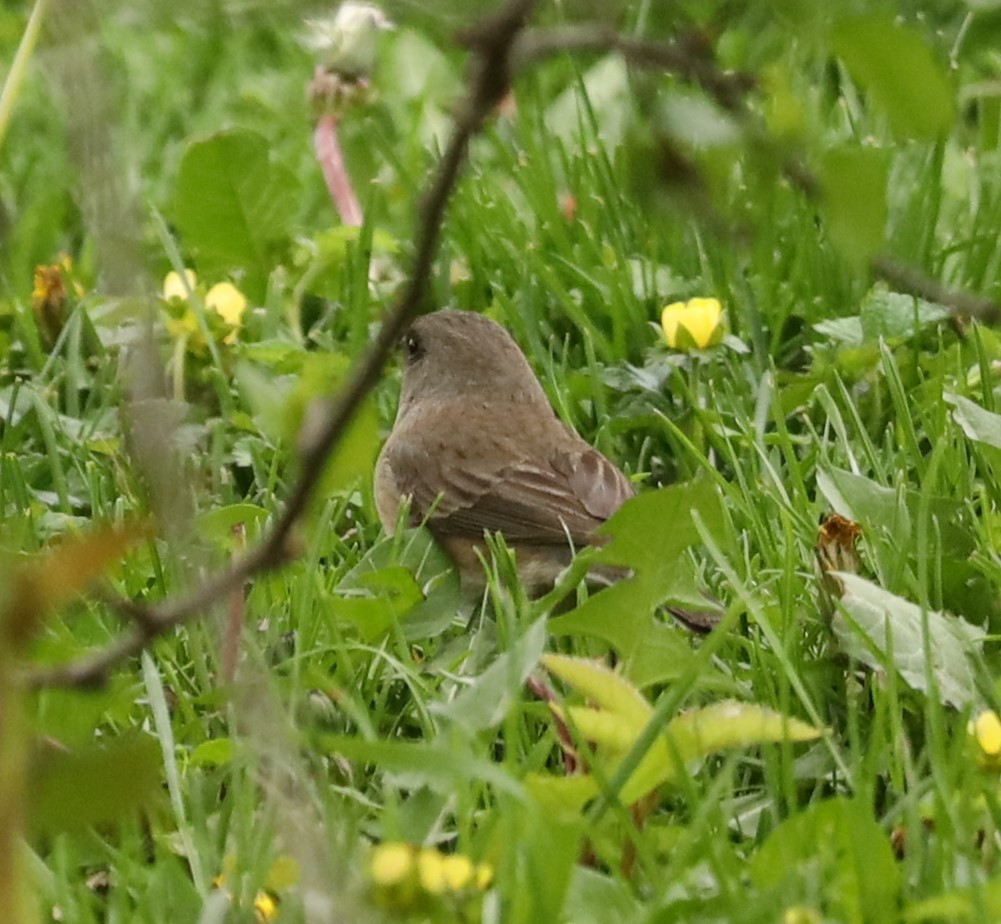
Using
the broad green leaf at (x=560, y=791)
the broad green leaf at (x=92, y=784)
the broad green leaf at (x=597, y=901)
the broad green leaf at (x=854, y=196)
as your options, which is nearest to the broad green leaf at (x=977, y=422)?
the broad green leaf at (x=560, y=791)

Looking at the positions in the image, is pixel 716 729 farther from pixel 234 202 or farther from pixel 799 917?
pixel 234 202

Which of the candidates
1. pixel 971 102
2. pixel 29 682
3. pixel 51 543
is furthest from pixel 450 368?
pixel 29 682

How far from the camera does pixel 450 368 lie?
4.54 meters

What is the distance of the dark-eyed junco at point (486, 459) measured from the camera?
3.88 metres

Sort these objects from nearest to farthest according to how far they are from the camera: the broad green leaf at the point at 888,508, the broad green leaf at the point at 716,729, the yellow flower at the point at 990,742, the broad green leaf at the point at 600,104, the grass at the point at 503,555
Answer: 1. the grass at the point at 503,555
2. the broad green leaf at the point at 716,729
3. the yellow flower at the point at 990,742
4. the broad green leaf at the point at 888,508
5. the broad green leaf at the point at 600,104

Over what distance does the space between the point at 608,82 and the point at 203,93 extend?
5.40 ft

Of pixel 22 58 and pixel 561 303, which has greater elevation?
pixel 22 58

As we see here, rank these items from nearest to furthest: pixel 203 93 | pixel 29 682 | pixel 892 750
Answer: pixel 29 682
pixel 892 750
pixel 203 93

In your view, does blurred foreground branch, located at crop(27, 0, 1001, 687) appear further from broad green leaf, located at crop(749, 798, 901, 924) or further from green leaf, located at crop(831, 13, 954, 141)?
broad green leaf, located at crop(749, 798, 901, 924)

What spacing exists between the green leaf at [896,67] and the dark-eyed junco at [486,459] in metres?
2.32

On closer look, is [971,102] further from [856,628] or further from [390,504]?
[856,628]

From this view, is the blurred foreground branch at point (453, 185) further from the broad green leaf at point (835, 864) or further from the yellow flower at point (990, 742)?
the yellow flower at point (990, 742)

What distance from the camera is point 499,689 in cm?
226

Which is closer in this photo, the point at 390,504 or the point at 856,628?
the point at 856,628
